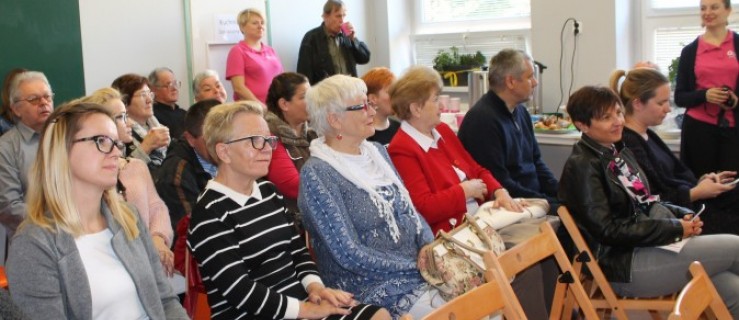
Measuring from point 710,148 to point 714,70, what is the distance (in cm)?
44

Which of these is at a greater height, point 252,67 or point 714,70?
point 252,67

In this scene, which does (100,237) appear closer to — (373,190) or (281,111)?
(373,190)

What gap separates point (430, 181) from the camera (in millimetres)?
3189

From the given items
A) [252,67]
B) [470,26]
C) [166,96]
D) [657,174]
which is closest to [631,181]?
[657,174]

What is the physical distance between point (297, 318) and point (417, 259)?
0.54 meters

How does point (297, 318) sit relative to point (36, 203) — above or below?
below

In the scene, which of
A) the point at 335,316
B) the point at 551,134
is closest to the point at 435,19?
the point at 551,134

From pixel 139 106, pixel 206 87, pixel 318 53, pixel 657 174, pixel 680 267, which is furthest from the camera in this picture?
pixel 318 53

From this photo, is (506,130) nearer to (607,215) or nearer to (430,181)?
(430,181)

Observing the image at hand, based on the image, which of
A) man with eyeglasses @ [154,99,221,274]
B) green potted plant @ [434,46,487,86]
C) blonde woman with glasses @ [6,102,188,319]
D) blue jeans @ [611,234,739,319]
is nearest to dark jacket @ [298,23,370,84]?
green potted plant @ [434,46,487,86]

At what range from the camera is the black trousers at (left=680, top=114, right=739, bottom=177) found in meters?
4.35

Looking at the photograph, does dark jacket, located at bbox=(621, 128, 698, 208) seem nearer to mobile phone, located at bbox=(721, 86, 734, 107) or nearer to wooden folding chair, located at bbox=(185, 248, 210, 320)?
mobile phone, located at bbox=(721, 86, 734, 107)

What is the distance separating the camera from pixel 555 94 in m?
5.82

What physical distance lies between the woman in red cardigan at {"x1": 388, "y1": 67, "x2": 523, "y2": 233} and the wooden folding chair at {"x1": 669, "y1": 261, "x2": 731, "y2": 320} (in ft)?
3.17
